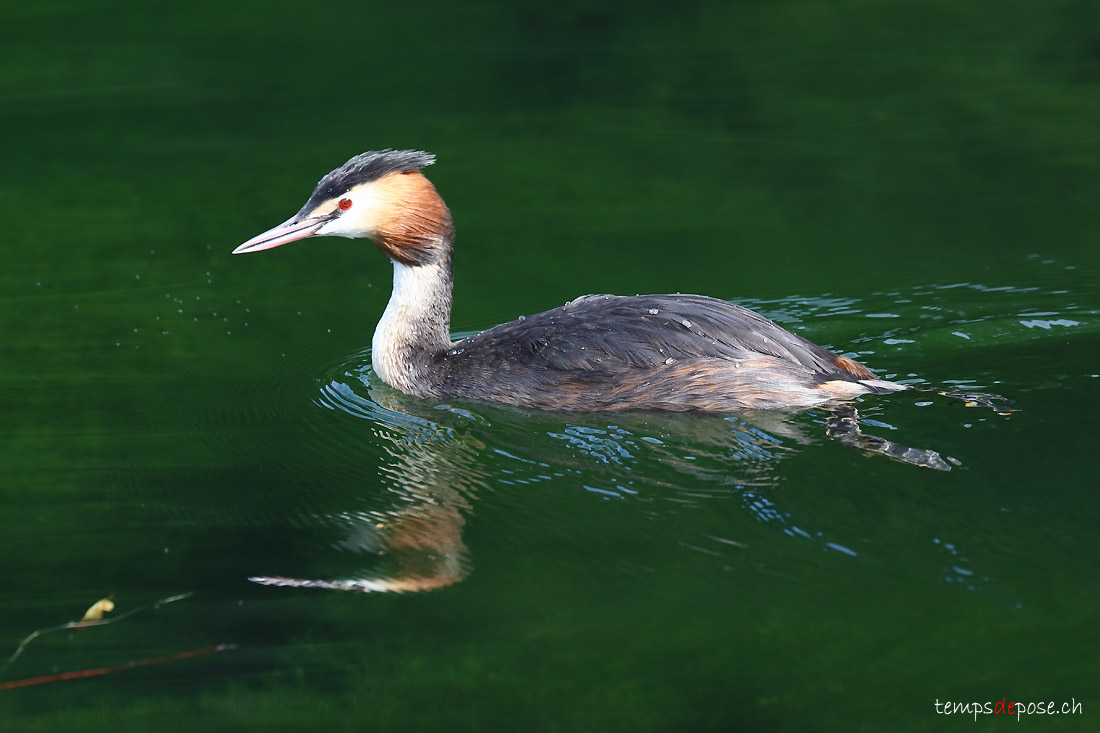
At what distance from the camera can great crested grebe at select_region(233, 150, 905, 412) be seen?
675cm

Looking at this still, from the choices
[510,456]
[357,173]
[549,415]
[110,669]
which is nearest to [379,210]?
[357,173]

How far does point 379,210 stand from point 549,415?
1.48 metres

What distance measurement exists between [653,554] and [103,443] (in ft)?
9.75

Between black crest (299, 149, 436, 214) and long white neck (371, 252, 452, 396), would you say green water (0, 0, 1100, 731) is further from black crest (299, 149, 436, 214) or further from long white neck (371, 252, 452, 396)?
black crest (299, 149, 436, 214)

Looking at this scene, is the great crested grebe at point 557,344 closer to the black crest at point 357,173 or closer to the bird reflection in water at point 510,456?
the black crest at point 357,173

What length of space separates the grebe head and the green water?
82 centimetres

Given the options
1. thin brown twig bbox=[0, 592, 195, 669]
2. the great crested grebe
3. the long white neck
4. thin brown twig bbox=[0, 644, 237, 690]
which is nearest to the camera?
thin brown twig bbox=[0, 644, 237, 690]

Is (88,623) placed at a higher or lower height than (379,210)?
lower

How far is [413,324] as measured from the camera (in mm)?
7469

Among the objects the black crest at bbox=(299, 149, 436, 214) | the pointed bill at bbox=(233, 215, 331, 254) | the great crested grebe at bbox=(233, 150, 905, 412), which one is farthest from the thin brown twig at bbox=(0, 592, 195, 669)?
the black crest at bbox=(299, 149, 436, 214)

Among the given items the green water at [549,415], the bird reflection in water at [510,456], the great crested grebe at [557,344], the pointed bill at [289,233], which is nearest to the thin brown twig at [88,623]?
the green water at [549,415]

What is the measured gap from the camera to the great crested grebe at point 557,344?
6.75 meters

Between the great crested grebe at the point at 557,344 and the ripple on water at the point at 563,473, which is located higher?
the great crested grebe at the point at 557,344

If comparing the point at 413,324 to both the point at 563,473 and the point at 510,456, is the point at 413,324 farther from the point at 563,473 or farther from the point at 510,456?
the point at 563,473
